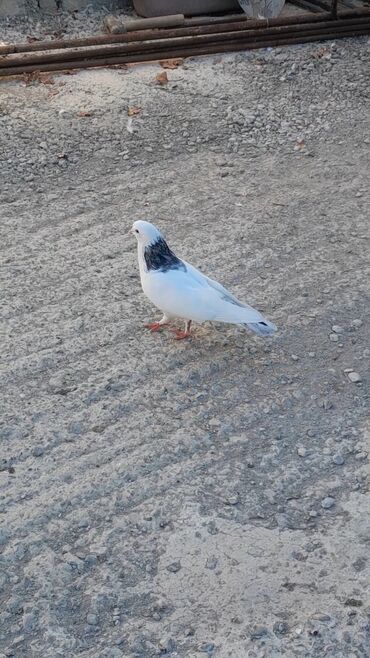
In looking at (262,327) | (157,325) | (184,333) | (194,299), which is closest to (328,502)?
(262,327)

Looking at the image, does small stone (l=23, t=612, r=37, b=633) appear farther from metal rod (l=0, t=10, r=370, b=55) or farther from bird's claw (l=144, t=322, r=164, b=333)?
metal rod (l=0, t=10, r=370, b=55)

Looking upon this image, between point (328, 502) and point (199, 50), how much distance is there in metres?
4.71

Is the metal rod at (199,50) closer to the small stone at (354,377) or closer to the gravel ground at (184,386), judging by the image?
the gravel ground at (184,386)

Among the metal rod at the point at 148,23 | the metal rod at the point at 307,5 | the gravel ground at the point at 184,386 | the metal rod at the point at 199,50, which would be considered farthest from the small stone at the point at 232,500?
the metal rod at the point at 307,5

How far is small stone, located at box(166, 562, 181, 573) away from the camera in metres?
3.05

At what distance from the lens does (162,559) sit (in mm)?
3088

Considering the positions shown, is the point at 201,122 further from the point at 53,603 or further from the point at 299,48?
the point at 53,603

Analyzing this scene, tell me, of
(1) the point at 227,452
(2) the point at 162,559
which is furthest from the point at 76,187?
(2) the point at 162,559

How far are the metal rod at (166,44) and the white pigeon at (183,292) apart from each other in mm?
3140

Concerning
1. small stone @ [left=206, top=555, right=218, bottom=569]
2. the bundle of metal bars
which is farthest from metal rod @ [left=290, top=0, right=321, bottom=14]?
small stone @ [left=206, top=555, right=218, bottom=569]

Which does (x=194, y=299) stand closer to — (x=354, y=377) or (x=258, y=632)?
(x=354, y=377)

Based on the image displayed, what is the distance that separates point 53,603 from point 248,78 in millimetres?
4842

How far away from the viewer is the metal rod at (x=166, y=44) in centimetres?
667

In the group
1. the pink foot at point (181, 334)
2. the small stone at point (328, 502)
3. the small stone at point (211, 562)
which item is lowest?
the small stone at point (328, 502)
